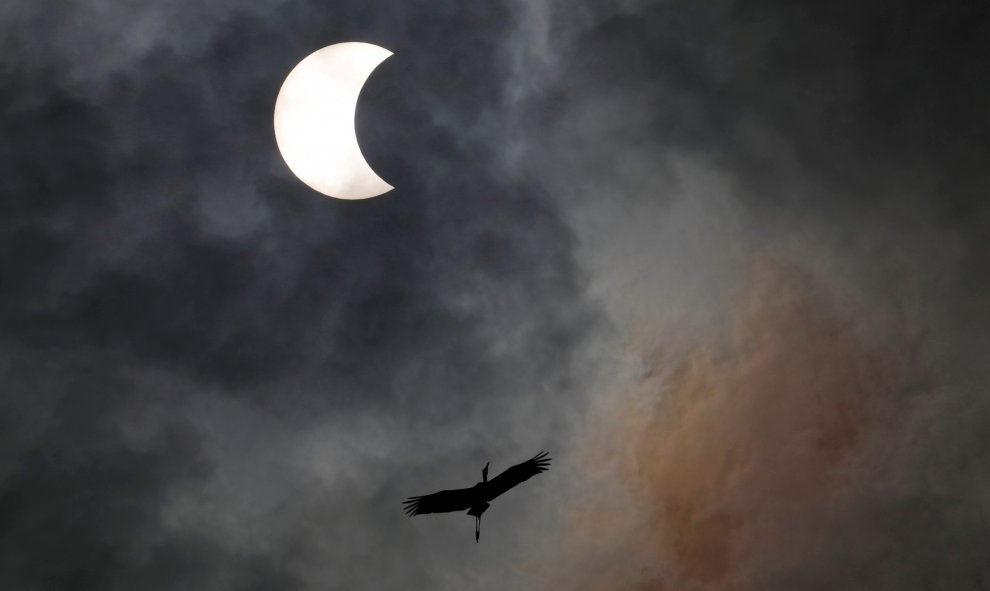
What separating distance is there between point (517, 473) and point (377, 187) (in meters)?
23.5

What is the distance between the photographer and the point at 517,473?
42.9 meters

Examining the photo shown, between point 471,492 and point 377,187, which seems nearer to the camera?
point 471,492

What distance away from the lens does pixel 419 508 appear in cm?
4244

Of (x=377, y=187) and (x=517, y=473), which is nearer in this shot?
(x=517, y=473)

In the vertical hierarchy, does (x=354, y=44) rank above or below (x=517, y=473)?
above

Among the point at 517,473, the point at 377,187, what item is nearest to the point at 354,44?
the point at 377,187

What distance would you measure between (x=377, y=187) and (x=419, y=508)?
23.6 metres

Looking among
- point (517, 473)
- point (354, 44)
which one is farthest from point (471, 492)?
point (354, 44)

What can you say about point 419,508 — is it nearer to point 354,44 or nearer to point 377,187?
point 377,187

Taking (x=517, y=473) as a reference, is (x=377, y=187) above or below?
above

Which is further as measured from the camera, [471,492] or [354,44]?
[354,44]

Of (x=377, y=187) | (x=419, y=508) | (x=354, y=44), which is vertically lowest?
(x=419, y=508)

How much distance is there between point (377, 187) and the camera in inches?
2096

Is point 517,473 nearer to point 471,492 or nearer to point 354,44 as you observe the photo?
point 471,492
